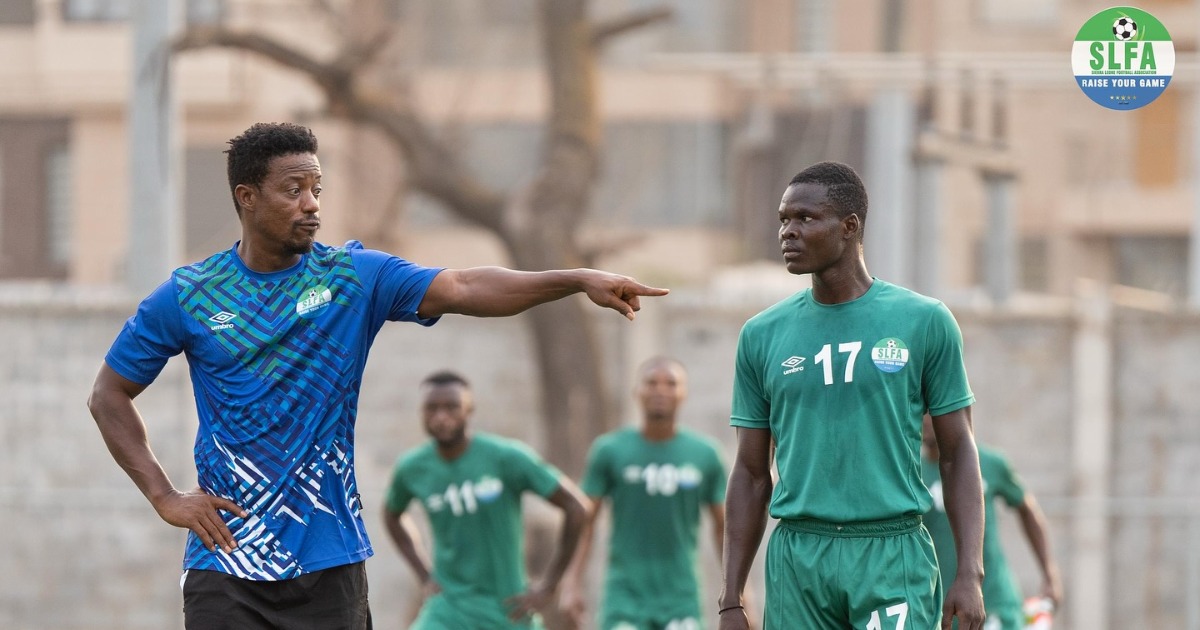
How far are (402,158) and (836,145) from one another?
331 inches

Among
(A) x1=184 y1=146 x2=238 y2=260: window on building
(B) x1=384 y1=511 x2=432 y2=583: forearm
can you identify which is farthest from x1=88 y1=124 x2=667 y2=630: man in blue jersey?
(A) x1=184 y1=146 x2=238 y2=260: window on building

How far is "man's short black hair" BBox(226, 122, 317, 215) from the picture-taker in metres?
5.30

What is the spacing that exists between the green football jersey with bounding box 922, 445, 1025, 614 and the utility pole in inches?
295

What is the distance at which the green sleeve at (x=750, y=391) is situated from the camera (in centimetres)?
571

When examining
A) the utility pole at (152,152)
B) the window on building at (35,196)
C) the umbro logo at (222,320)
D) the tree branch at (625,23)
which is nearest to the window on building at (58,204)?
the window on building at (35,196)

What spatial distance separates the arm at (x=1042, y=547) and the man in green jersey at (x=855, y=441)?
3.63 metres

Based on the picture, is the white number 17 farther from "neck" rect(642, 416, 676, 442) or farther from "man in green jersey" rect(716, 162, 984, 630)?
"neck" rect(642, 416, 676, 442)

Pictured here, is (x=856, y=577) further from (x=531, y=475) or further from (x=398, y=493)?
(x=398, y=493)

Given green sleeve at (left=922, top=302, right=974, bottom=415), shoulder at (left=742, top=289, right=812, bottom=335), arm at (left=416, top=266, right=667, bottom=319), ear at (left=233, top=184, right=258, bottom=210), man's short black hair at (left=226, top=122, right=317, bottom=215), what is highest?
man's short black hair at (left=226, top=122, right=317, bottom=215)

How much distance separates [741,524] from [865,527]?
45cm

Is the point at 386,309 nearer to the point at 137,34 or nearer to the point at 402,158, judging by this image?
the point at 137,34

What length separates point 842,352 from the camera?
5504 millimetres

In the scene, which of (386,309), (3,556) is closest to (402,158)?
(3,556)

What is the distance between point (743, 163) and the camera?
21.7m
